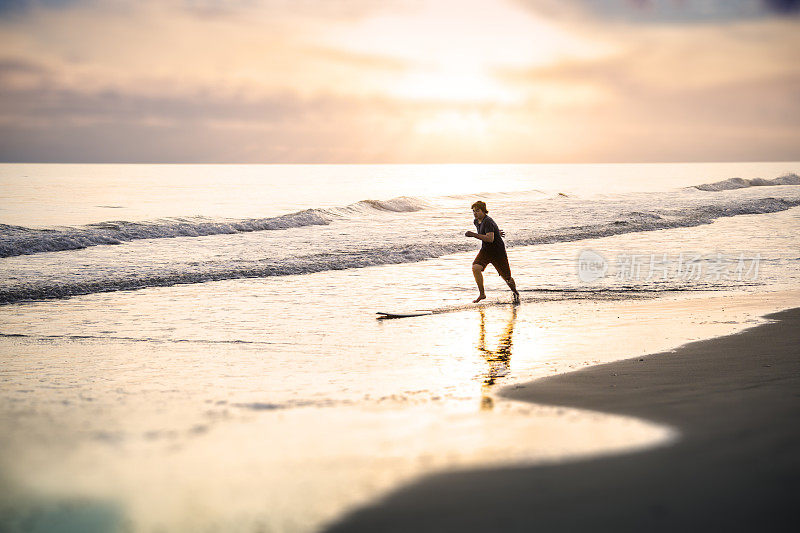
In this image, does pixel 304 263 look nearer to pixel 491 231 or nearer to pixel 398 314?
pixel 491 231

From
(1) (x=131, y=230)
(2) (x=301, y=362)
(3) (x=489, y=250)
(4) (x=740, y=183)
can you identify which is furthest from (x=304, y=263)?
(4) (x=740, y=183)

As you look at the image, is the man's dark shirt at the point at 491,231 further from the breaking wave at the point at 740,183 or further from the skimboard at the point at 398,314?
the breaking wave at the point at 740,183

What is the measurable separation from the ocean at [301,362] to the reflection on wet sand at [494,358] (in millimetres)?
49

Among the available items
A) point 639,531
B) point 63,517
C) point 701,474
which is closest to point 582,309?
point 701,474

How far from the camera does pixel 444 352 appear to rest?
327 inches

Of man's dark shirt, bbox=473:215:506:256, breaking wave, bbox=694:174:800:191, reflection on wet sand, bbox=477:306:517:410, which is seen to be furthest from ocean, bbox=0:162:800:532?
breaking wave, bbox=694:174:800:191

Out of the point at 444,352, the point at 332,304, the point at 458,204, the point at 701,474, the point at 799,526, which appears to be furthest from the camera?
the point at 458,204

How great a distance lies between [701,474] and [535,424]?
1.36 meters

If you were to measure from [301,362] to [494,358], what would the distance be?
83.5 inches

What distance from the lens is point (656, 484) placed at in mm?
4078

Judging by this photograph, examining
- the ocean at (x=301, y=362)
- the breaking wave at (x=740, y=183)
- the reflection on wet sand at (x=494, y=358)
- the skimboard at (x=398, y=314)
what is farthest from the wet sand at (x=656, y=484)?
the breaking wave at (x=740, y=183)

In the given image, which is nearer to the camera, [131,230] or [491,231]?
[491,231]

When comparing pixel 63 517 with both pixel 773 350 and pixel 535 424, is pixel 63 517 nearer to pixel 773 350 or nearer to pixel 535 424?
pixel 535 424

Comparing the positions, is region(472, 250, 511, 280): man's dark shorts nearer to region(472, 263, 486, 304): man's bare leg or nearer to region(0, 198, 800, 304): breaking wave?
region(472, 263, 486, 304): man's bare leg
